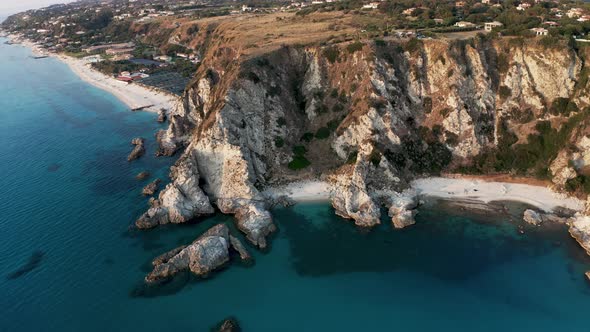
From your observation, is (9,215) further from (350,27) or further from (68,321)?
(350,27)

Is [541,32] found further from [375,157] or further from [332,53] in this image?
[375,157]

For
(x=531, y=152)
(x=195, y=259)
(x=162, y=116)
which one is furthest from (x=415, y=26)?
(x=195, y=259)

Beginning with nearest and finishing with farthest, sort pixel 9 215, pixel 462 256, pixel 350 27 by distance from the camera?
pixel 462 256, pixel 9 215, pixel 350 27

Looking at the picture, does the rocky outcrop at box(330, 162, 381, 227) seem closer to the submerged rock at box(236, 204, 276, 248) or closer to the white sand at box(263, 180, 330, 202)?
the white sand at box(263, 180, 330, 202)

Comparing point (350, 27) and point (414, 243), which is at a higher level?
point (350, 27)

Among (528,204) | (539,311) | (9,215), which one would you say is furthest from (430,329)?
(9,215)

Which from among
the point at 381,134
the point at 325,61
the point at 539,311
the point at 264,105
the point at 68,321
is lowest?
the point at 539,311

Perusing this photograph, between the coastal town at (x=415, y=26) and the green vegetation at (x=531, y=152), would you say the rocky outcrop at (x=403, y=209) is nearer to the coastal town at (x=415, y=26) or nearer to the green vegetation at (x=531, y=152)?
the green vegetation at (x=531, y=152)
